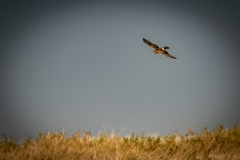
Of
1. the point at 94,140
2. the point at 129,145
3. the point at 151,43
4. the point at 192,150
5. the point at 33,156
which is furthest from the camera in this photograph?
the point at 151,43

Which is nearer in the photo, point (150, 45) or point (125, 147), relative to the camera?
point (125, 147)

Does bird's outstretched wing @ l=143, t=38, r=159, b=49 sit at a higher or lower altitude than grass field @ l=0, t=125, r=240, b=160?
higher

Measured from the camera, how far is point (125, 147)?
695cm

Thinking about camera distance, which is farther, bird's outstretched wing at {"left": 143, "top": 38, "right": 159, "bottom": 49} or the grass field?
bird's outstretched wing at {"left": 143, "top": 38, "right": 159, "bottom": 49}

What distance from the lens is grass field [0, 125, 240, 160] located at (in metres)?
5.73

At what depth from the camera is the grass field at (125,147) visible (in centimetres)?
573

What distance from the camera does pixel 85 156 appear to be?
18.6 feet

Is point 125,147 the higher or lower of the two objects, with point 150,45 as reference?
lower

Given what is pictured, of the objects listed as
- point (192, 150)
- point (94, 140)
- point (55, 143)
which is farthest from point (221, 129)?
point (55, 143)

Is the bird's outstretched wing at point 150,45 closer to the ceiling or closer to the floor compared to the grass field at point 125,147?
closer to the ceiling

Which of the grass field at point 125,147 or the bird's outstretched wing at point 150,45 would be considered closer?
the grass field at point 125,147

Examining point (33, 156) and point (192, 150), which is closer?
point (33, 156)

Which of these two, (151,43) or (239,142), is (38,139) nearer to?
(151,43)

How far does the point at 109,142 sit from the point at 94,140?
0.57 metres
